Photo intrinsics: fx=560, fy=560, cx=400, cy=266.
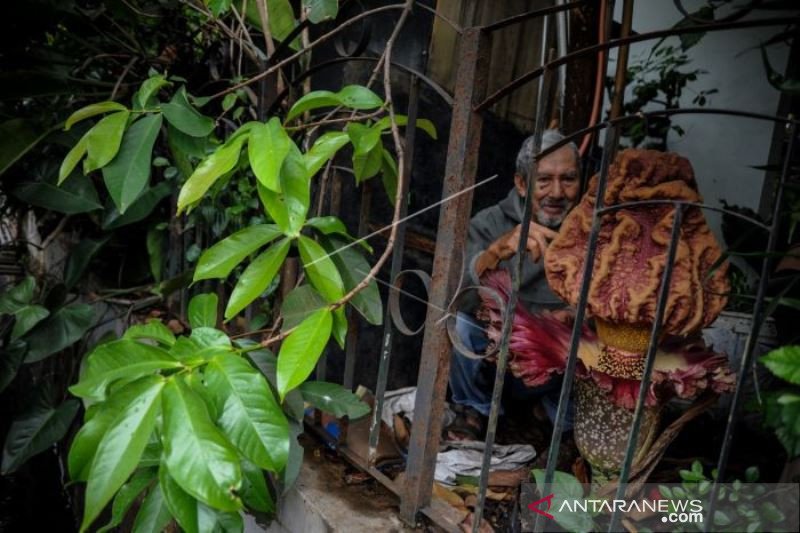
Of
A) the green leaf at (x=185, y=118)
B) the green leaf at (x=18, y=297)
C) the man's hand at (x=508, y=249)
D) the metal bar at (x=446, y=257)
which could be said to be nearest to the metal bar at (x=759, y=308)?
the metal bar at (x=446, y=257)

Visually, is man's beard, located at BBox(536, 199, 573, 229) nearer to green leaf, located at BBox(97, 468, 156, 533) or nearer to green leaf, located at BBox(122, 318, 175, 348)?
green leaf, located at BBox(122, 318, 175, 348)

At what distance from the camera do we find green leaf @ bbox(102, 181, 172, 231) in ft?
6.70

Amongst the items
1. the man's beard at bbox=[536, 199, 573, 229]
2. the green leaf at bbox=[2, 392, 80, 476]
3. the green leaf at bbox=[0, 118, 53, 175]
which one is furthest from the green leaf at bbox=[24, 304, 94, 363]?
the man's beard at bbox=[536, 199, 573, 229]

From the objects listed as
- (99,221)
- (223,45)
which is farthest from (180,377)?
(99,221)

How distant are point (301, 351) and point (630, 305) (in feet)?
2.15

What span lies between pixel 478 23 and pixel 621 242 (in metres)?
1.63

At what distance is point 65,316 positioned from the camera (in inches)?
78.2

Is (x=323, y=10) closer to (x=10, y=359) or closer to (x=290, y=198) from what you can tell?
(x=290, y=198)

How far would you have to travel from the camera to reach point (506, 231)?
6.79 feet

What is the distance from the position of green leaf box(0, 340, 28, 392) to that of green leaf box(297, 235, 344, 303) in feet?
4.58

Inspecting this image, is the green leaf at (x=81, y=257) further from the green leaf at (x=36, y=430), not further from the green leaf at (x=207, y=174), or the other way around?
the green leaf at (x=207, y=174)

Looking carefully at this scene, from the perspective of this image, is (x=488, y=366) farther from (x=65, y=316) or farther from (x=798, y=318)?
(x=65, y=316)

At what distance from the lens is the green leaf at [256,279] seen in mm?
1076

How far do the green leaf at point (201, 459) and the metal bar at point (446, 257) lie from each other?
50 centimetres
